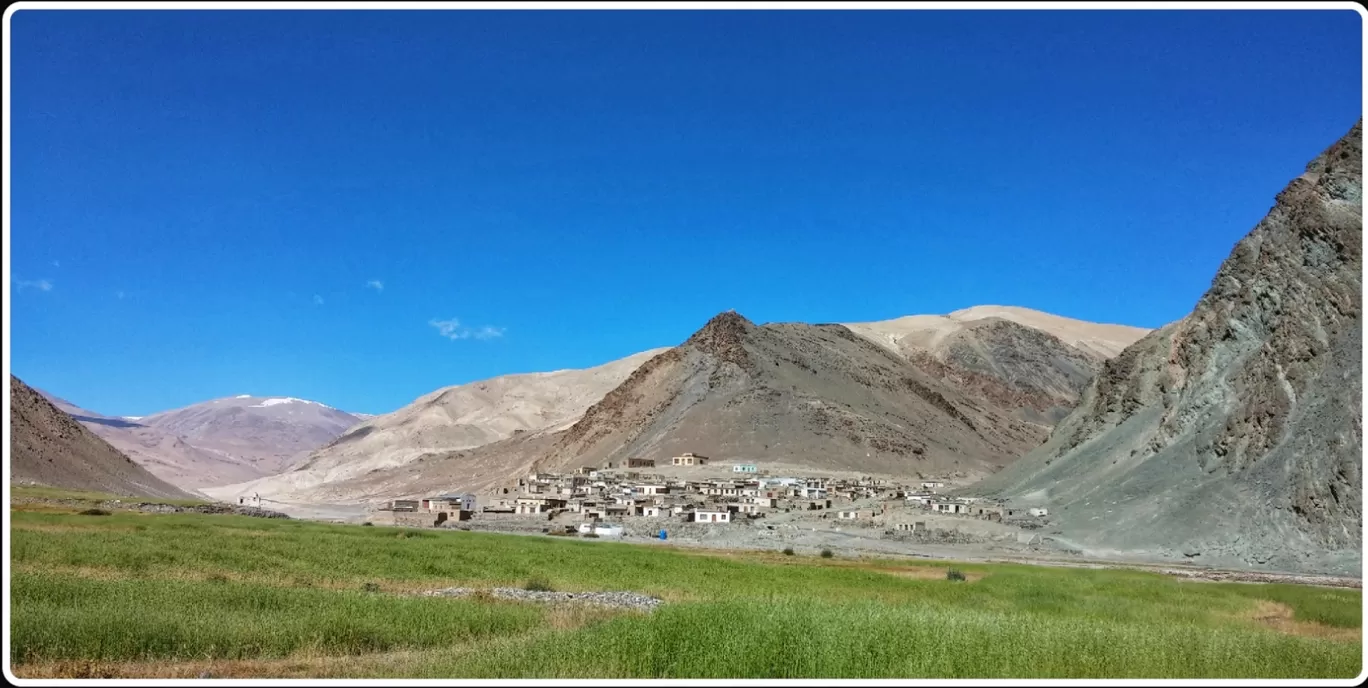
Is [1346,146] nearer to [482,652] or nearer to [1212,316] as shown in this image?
[1212,316]

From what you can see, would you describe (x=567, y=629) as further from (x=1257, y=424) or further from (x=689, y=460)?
(x=689, y=460)

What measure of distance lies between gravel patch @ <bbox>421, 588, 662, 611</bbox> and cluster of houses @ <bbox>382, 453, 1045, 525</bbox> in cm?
4472

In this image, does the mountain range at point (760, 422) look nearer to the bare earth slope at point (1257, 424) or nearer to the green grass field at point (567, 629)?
the bare earth slope at point (1257, 424)

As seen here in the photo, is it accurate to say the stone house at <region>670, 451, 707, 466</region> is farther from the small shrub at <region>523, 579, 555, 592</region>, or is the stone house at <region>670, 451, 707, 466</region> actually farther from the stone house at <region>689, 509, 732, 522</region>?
the small shrub at <region>523, 579, 555, 592</region>

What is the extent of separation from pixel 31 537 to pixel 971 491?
68.4m

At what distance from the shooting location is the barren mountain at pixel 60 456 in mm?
79750

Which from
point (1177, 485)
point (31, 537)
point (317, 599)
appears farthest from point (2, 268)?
point (1177, 485)

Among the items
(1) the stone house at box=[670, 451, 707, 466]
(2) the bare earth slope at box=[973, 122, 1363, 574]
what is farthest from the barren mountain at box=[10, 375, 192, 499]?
(2) the bare earth slope at box=[973, 122, 1363, 574]

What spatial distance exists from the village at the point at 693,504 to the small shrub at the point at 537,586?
1478 inches

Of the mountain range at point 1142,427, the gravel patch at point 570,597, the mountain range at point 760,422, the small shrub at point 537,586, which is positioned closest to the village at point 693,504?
the mountain range at point 1142,427

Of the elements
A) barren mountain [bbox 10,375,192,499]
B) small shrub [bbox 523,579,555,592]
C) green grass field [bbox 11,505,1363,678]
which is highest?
barren mountain [bbox 10,375,192,499]

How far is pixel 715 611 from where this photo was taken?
51.4ft

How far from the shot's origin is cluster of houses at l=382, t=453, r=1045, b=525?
70688 mm

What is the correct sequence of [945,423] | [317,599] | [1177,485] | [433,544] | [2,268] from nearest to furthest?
[2,268]
[317,599]
[433,544]
[1177,485]
[945,423]
